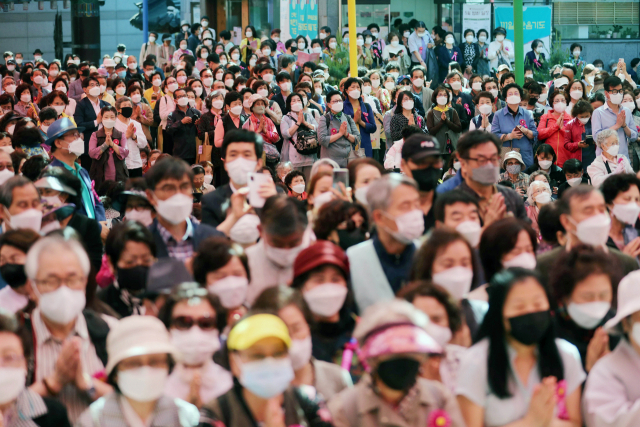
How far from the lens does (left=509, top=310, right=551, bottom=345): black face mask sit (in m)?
3.78

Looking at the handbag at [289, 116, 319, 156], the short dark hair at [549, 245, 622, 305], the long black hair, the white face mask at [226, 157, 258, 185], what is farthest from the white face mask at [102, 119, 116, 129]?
the long black hair

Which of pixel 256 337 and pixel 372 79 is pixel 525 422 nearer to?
pixel 256 337

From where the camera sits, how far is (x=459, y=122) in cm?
1223

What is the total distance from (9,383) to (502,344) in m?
1.93

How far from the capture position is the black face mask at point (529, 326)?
12.4 ft

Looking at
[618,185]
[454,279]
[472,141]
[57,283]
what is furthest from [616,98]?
[57,283]

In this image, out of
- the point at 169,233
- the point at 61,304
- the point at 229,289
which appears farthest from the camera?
the point at 169,233

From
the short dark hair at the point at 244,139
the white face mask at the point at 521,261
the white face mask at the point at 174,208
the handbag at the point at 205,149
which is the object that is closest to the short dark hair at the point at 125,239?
the white face mask at the point at 174,208

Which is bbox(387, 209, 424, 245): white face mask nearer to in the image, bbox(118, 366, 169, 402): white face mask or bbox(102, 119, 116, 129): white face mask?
bbox(118, 366, 169, 402): white face mask

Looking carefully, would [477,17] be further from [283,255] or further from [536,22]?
[283,255]

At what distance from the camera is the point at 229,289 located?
4.59 metres

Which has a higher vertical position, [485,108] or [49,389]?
[485,108]

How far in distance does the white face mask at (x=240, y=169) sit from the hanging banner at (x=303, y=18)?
1433cm

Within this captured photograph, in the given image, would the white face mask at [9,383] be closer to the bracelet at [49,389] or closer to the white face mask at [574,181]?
the bracelet at [49,389]
